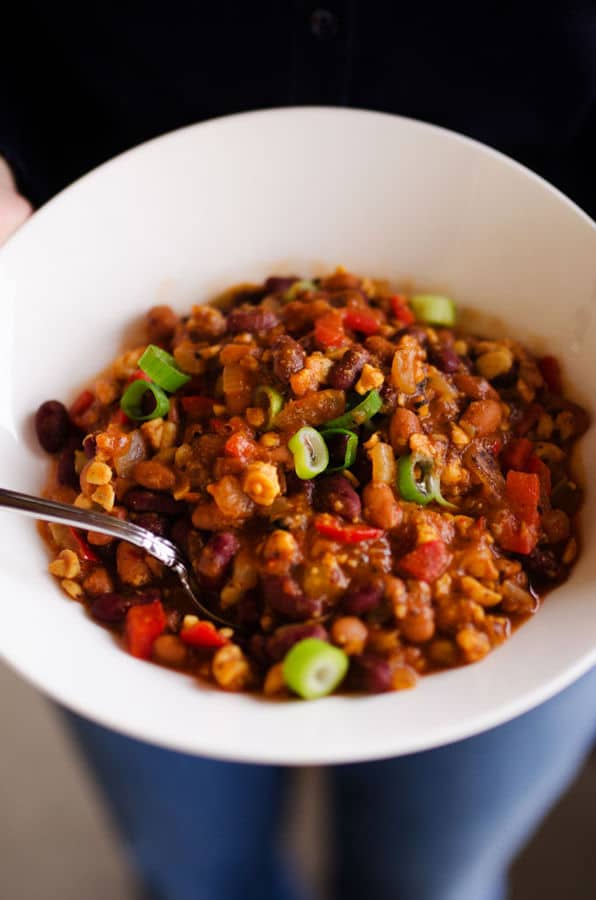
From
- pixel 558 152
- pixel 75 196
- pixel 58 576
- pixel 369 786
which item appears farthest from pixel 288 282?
pixel 369 786

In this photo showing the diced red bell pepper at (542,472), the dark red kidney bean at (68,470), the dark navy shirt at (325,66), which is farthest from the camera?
the dark navy shirt at (325,66)

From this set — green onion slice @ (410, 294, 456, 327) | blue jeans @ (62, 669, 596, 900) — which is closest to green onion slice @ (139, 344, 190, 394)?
green onion slice @ (410, 294, 456, 327)

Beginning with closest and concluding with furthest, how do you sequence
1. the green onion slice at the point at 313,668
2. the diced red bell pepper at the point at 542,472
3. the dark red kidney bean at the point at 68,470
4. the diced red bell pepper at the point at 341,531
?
the green onion slice at the point at 313,668 → the diced red bell pepper at the point at 341,531 → the diced red bell pepper at the point at 542,472 → the dark red kidney bean at the point at 68,470

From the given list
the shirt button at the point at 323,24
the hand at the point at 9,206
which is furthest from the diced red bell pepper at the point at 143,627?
the shirt button at the point at 323,24

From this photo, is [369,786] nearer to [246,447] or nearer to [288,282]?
[246,447]

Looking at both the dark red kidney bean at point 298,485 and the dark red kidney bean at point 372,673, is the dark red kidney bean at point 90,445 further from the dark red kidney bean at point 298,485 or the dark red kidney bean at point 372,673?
the dark red kidney bean at point 372,673

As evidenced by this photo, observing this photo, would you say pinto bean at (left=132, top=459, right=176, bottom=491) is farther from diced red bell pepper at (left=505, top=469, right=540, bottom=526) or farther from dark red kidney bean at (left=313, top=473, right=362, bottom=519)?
diced red bell pepper at (left=505, top=469, right=540, bottom=526)

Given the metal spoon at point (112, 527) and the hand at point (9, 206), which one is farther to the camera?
the hand at point (9, 206)
